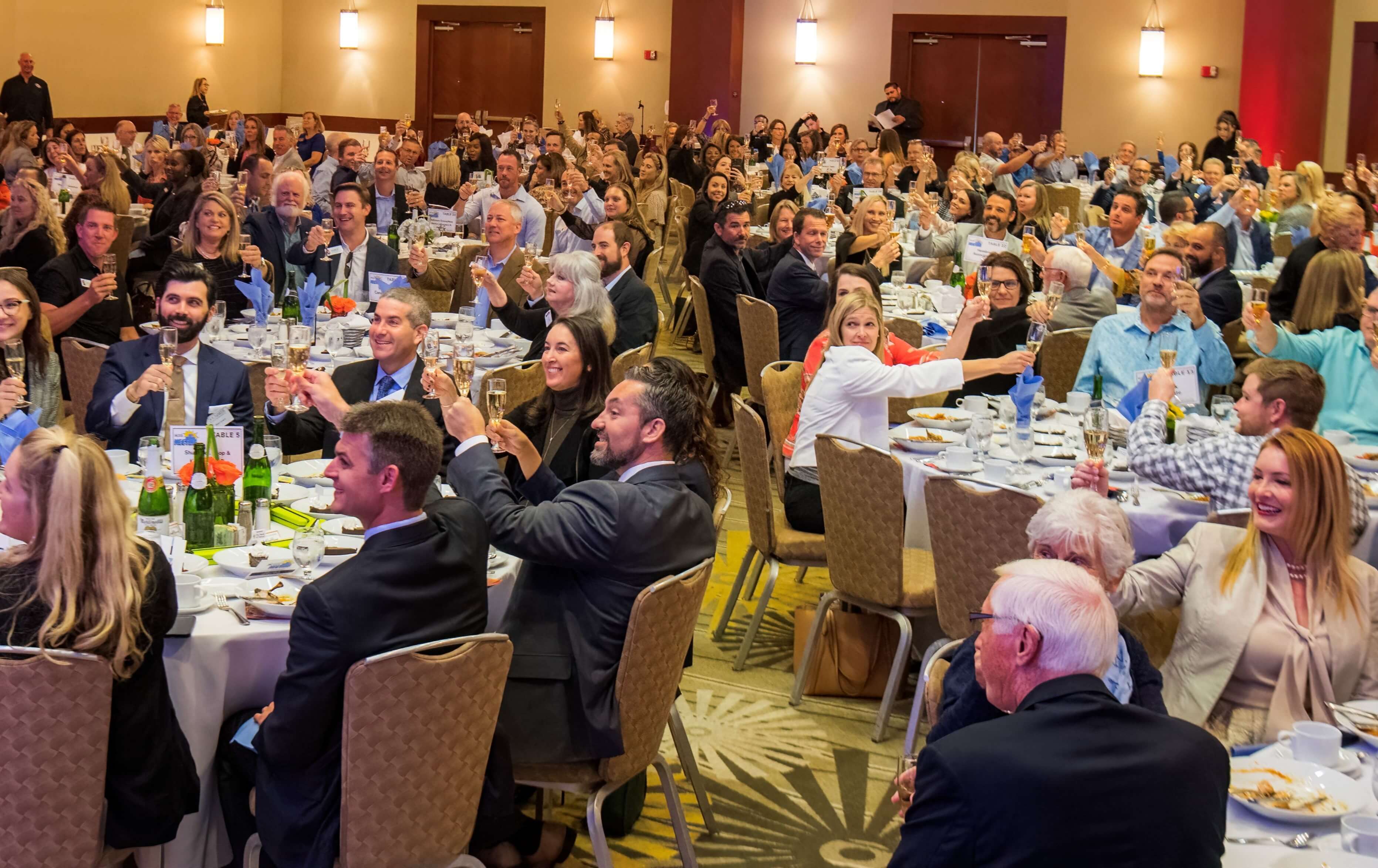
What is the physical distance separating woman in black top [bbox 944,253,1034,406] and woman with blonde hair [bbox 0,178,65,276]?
4.62 meters

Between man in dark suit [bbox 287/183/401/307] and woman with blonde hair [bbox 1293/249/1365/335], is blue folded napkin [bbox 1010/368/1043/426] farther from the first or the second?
man in dark suit [bbox 287/183/401/307]

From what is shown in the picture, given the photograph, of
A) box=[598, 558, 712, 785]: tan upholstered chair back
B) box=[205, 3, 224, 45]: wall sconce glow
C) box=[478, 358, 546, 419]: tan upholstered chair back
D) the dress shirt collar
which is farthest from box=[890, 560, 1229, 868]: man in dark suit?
box=[205, 3, 224, 45]: wall sconce glow

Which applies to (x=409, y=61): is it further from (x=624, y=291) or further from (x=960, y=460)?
(x=960, y=460)

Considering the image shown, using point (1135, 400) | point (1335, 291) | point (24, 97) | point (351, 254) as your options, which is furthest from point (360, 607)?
point (24, 97)

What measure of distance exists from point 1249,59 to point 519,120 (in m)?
9.35

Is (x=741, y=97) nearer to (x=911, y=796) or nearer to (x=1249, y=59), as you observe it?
(x=1249, y=59)

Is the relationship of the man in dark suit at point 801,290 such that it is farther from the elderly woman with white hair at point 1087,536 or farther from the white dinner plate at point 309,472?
the elderly woman with white hair at point 1087,536

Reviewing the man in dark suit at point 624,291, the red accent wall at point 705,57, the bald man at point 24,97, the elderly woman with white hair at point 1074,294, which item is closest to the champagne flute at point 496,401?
the man in dark suit at point 624,291

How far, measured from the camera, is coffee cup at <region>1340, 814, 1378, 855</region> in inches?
96.8

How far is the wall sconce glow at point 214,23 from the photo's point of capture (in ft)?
69.3

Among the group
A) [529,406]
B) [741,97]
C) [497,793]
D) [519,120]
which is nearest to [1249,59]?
[741,97]

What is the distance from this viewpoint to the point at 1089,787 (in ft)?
6.91

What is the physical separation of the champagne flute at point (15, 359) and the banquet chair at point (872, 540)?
2.42 metres

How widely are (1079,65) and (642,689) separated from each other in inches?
716
